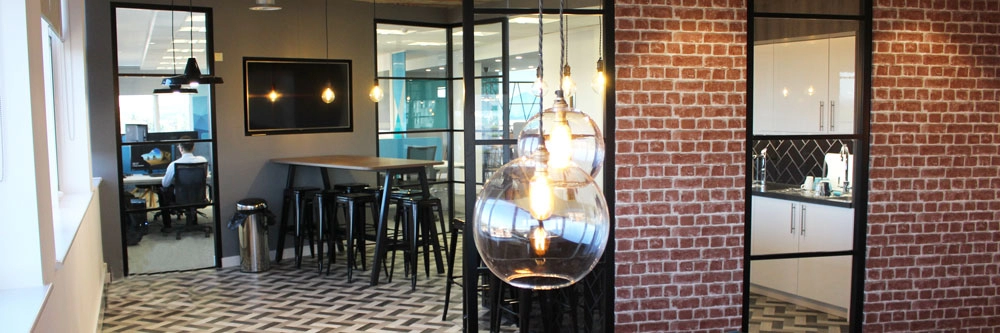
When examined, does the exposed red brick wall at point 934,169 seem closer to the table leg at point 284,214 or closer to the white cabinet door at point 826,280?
the white cabinet door at point 826,280

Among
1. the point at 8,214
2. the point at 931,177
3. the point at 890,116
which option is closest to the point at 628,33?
the point at 890,116

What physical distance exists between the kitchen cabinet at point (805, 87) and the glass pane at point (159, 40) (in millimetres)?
5519

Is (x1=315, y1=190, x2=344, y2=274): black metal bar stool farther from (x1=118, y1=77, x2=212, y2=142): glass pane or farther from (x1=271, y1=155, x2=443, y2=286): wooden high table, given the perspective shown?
(x1=118, y1=77, x2=212, y2=142): glass pane

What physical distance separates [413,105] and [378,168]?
246 cm

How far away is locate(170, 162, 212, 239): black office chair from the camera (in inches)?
321

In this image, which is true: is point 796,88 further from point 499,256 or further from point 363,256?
point 363,256

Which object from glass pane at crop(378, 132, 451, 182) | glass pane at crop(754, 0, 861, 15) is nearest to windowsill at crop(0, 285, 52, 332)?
glass pane at crop(754, 0, 861, 15)

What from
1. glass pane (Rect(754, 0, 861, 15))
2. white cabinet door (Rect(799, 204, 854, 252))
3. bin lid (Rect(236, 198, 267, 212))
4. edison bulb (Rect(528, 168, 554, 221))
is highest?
glass pane (Rect(754, 0, 861, 15))

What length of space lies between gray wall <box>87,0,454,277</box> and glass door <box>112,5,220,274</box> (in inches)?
3.9

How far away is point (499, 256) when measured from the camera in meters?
1.71

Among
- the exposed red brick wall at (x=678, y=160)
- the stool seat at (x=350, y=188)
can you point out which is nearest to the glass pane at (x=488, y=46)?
the exposed red brick wall at (x=678, y=160)

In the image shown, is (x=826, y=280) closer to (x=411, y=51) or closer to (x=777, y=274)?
(x=777, y=274)

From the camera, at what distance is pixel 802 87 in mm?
4906

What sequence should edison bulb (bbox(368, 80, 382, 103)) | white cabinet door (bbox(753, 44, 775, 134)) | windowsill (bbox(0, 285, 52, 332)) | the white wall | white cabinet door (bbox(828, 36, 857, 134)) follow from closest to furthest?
windowsill (bbox(0, 285, 52, 332)), the white wall, white cabinet door (bbox(753, 44, 775, 134)), white cabinet door (bbox(828, 36, 857, 134)), edison bulb (bbox(368, 80, 382, 103))
